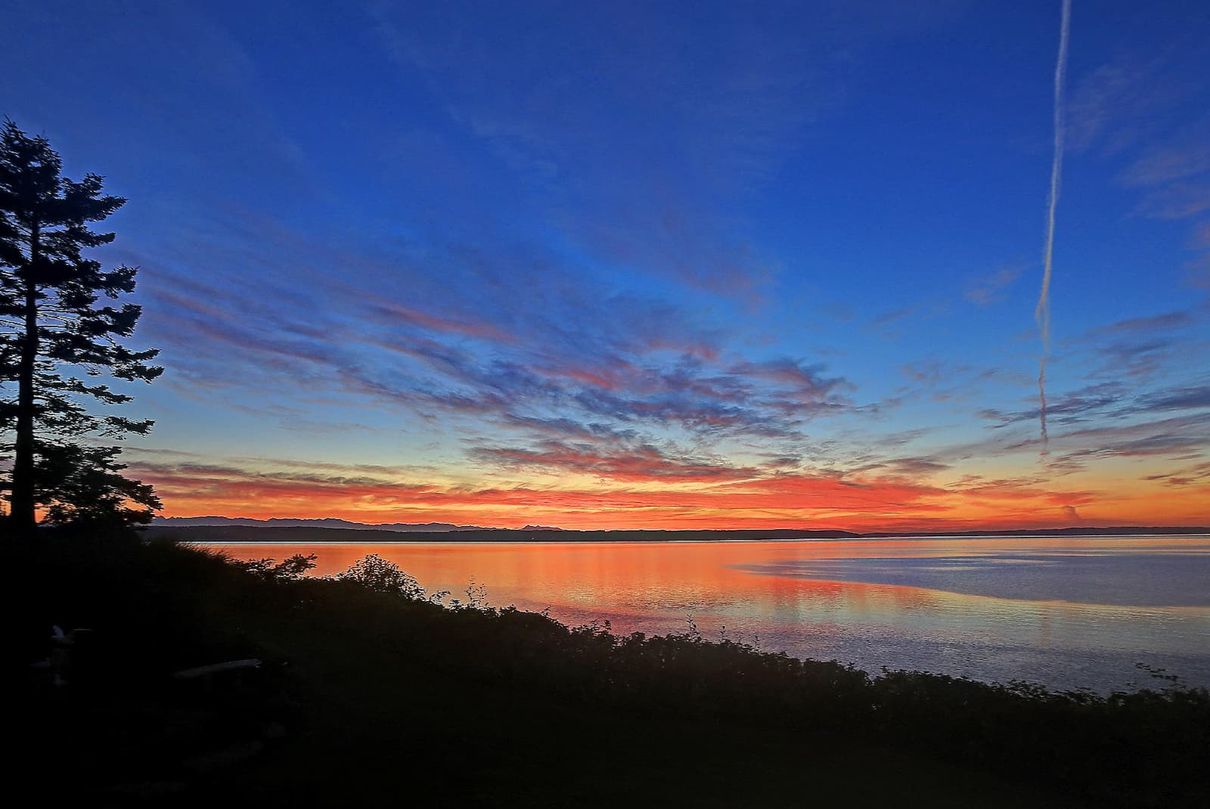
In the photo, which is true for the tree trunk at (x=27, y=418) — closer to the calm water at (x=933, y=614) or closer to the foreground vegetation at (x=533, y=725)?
the foreground vegetation at (x=533, y=725)

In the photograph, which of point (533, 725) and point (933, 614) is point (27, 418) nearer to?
point (533, 725)

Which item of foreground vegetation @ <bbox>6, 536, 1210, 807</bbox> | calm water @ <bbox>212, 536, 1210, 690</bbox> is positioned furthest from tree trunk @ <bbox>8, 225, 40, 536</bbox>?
calm water @ <bbox>212, 536, 1210, 690</bbox>

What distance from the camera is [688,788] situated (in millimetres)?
9680

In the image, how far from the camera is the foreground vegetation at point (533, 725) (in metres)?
9.16

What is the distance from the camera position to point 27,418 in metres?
22.4

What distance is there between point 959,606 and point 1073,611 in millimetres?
5577

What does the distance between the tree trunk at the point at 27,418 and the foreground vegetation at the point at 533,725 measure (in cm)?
673

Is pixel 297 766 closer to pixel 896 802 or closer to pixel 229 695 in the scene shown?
pixel 229 695

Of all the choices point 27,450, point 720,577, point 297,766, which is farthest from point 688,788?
point 720,577

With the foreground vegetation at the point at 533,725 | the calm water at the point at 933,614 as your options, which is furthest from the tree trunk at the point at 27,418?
the calm water at the point at 933,614

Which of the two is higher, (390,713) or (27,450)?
(27,450)

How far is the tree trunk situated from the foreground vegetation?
6.73 m

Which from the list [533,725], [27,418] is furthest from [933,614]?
[27,418]

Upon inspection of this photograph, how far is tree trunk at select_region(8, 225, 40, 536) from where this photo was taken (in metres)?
21.5
